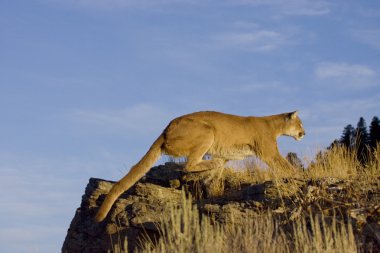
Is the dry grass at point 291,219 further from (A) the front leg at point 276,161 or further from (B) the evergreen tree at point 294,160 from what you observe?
(B) the evergreen tree at point 294,160

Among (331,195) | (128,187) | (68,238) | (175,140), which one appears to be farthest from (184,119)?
(331,195)

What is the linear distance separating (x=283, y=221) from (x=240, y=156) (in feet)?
18.2

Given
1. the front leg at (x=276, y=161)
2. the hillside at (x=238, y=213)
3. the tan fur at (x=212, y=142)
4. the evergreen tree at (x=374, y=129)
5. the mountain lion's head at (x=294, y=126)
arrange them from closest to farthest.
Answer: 1. the hillside at (x=238, y=213)
2. the tan fur at (x=212, y=142)
3. the front leg at (x=276, y=161)
4. the mountain lion's head at (x=294, y=126)
5. the evergreen tree at (x=374, y=129)

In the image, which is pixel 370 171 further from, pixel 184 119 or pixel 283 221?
pixel 184 119

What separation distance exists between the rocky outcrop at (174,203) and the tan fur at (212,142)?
1.05 ft

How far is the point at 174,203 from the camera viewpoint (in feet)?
39.8

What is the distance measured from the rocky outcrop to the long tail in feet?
0.64

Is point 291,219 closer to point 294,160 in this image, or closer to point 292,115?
point 294,160

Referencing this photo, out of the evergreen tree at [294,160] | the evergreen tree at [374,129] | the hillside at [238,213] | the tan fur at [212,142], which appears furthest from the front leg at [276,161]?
the evergreen tree at [374,129]

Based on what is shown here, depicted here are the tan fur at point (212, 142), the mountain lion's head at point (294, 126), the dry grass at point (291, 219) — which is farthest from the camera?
the mountain lion's head at point (294, 126)

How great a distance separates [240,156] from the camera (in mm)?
15648

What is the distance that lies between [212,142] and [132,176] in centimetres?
283

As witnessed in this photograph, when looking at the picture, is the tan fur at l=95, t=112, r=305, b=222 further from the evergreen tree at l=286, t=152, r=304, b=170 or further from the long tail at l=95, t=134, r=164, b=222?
the evergreen tree at l=286, t=152, r=304, b=170

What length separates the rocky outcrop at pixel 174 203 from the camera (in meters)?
10.5
